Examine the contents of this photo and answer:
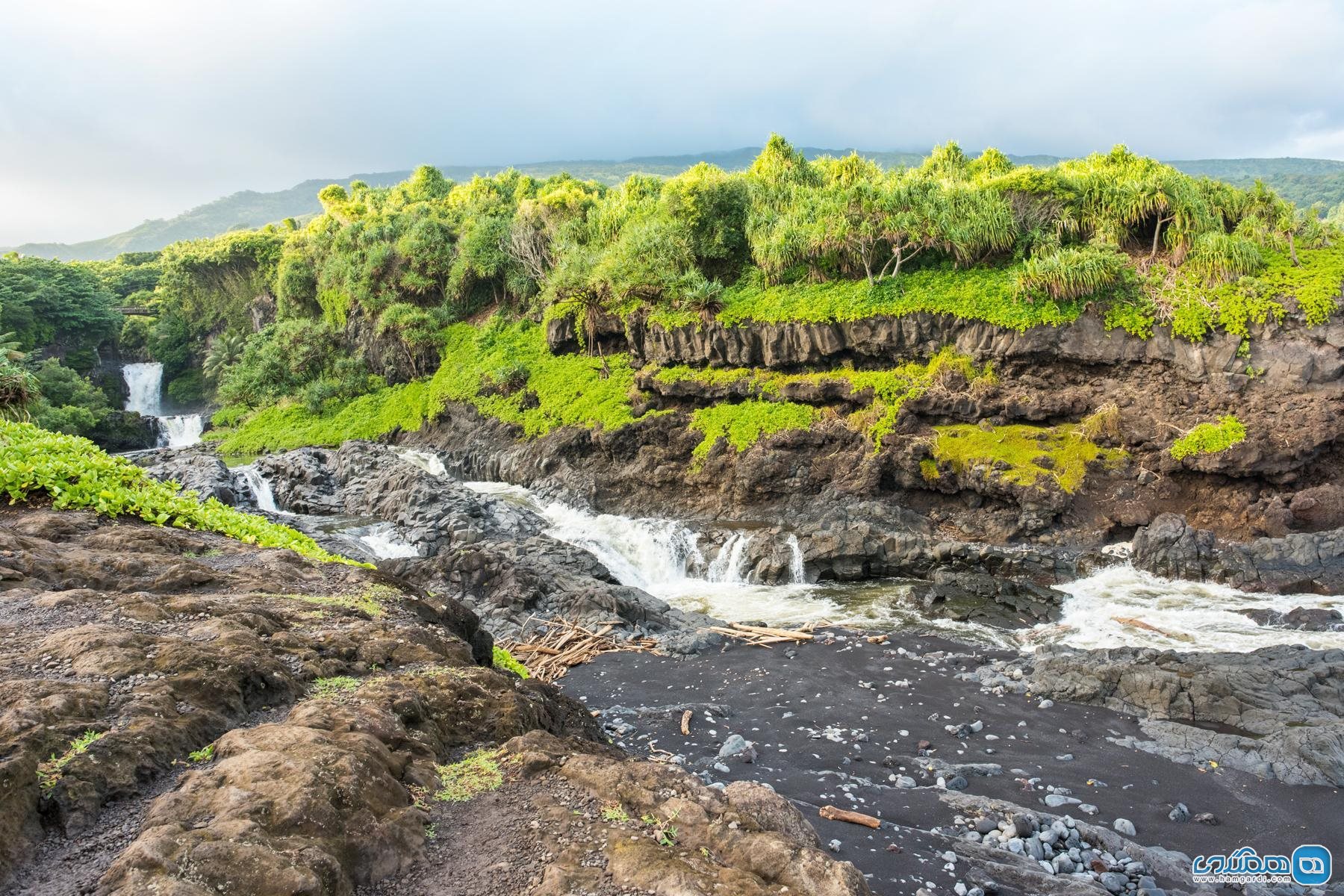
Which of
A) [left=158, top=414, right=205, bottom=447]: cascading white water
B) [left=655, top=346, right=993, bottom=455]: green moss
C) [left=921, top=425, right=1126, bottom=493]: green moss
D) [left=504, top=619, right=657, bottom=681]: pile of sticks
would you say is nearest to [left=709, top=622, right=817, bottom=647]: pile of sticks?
[left=504, top=619, right=657, bottom=681]: pile of sticks

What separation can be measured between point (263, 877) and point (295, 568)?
237 inches

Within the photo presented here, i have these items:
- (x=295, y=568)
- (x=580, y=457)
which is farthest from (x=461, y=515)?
(x=295, y=568)

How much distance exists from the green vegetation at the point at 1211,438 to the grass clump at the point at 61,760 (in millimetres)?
23354

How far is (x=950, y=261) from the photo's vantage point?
26.4m

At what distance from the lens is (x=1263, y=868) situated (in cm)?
726

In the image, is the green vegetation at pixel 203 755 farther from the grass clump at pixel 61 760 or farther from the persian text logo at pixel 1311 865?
the persian text logo at pixel 1311 865

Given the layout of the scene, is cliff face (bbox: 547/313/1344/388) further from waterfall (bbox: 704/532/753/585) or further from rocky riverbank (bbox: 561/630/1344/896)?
rocky riverbank (bbox: 561/630/1344/896)

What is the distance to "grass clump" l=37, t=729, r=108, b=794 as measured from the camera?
12.3 feet

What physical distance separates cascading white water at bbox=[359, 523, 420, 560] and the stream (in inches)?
1.4

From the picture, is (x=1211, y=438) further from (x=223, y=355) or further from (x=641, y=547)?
(x=223, y=355)

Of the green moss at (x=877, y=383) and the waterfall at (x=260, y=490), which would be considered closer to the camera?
the green moss at (x=877, y=383)

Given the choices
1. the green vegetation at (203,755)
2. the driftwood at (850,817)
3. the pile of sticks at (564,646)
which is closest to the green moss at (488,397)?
the pile of sticks at (564,646)

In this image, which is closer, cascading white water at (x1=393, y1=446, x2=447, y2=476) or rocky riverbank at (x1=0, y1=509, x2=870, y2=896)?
rocky riverbank at (x1=0, y1=509, x2=870, y2=896)

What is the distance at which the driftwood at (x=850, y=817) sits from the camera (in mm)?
7254
